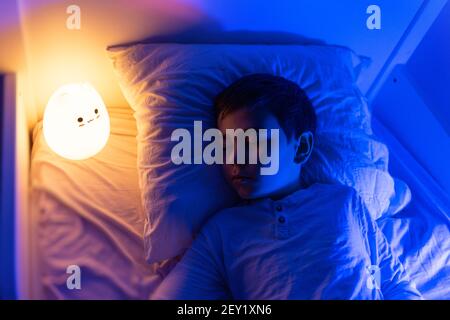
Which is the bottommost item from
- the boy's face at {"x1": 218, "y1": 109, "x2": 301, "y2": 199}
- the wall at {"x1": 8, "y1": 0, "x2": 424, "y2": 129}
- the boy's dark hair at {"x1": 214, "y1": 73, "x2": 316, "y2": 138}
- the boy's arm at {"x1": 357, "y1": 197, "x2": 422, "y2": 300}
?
the boy's arm at {"x1": 357, "y1": 197, "x2": 422, "y2": 300}

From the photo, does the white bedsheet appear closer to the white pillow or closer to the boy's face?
the white pillow

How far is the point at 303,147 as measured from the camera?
1.14 meters

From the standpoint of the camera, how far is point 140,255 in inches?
43.7

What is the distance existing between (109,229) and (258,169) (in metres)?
0.36

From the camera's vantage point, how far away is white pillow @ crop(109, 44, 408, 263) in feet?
3.60

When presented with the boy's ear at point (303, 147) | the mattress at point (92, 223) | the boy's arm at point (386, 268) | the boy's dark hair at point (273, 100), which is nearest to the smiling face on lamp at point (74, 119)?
the mattress at point (92, 223)

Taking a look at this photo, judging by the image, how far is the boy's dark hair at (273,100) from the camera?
3.50ft

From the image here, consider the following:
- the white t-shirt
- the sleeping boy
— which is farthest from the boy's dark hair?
the white t-shirt

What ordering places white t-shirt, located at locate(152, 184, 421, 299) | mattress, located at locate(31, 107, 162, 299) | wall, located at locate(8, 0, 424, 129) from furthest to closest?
wall, located at locate(8, 0, 424, 129)
mattress, located at locate(31, 107, 162, 299)
white t-shirt, located at locate(152, 184, 421, 299)

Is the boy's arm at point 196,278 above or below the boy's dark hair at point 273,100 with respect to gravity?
below

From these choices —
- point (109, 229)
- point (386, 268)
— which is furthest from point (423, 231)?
point (109, 229)

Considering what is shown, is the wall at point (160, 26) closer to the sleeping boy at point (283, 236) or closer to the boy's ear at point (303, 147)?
the sleeping boy at point (283, 236)

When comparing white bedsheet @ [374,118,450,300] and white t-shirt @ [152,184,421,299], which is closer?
white t-shirt @ [152,184,421,299]

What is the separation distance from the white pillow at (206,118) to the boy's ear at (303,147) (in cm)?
6
